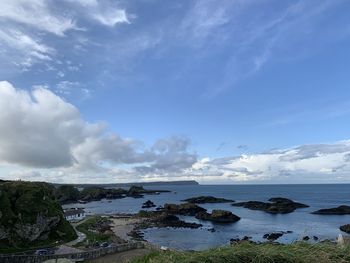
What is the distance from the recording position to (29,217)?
52.3 meters

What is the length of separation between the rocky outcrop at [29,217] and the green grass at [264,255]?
46.6m

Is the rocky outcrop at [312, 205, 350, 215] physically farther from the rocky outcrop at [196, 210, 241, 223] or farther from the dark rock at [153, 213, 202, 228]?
the dark rock at [153, 213, 202, 228]

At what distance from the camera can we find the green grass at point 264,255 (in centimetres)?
674

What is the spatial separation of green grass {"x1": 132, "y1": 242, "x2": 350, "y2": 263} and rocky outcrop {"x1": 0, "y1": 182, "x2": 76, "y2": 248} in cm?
4664

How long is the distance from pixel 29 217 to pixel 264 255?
5044 cm

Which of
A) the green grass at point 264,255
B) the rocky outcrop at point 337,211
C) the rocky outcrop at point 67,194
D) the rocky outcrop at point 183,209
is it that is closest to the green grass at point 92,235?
the rocky outcrop at point 183,209

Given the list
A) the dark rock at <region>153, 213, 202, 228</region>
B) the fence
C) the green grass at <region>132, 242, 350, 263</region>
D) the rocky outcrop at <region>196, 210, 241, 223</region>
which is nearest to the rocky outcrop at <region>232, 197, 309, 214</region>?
the rocky outcrop at <region>196, 210, 241, 223</region>

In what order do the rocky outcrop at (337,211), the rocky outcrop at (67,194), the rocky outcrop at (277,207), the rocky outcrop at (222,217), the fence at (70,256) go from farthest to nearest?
the rocky outcrop at (67,194) < the rocky outcrop at (277,207) < the rocky outcrop at (337,211) < the rocky outcrop at (222,217) < the fence at (70,256)

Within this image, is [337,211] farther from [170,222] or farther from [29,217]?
[29,217]

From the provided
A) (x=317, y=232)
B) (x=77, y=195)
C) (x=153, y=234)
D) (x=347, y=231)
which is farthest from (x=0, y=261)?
(x=77, y=195)

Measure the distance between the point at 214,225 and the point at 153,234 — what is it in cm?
1545

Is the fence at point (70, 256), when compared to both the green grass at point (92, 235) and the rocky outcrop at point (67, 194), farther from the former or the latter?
the rocky outcrop at point (67, 194)

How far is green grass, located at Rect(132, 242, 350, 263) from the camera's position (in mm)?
6742

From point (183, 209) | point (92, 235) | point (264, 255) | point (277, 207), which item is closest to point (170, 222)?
point (183, 209)
